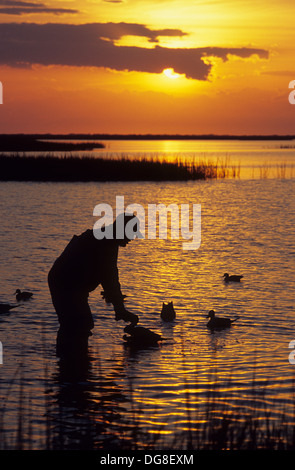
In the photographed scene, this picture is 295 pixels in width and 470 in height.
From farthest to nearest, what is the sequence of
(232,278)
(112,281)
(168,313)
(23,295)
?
(232,278)
(23,295)
(168,313)
(112,281)

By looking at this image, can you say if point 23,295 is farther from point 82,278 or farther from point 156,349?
point 82,278

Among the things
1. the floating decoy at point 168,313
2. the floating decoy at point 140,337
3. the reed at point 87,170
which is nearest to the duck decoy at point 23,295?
the floating decoy at point 168,313

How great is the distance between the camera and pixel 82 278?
10.6m

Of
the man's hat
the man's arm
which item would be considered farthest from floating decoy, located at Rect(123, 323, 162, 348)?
the man's hat

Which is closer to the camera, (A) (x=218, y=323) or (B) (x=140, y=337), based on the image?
(B) (x=140, y=337)

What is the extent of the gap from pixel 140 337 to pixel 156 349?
1.27ft

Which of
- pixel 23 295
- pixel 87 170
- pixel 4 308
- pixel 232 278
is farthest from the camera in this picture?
pixel 87 170

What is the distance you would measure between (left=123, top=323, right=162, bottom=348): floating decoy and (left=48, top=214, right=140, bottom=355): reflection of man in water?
56cm

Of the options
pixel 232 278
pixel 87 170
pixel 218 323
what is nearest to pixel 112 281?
pixel 218 323

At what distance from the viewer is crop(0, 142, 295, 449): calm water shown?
8180 mm

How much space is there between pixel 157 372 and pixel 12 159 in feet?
142
